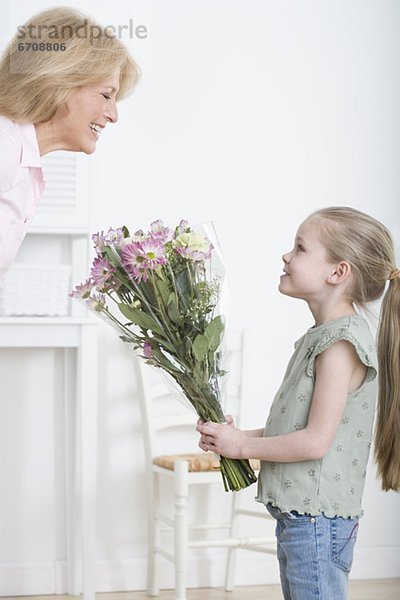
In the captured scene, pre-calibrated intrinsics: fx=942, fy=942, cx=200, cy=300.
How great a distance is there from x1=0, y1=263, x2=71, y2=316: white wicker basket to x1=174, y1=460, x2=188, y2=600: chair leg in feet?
2.06

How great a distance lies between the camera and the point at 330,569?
177 cm

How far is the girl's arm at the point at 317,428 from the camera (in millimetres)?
1764

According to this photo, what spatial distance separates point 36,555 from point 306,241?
1912 millimetres

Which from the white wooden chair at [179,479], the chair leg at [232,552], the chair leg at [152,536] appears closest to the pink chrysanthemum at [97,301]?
the white wooden chair at [179,479]

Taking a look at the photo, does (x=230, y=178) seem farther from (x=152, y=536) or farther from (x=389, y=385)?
(x=389, y=385)

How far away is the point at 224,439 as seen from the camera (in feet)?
5.95

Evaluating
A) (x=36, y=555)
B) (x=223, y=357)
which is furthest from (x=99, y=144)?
(x=223, y=357)

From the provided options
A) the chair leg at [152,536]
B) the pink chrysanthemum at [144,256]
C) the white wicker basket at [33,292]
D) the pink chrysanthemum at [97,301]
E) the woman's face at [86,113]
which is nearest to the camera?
the pink chrysanthemum at [144,256]

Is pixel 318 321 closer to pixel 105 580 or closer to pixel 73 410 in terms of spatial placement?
pixel 73 410

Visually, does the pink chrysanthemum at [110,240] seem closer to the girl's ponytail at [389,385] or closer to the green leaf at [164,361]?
the green leaf at [164,361]

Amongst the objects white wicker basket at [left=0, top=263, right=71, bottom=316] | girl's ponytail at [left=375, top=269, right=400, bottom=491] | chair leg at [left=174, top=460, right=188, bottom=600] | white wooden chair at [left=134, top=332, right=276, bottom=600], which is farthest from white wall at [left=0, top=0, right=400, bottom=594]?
girl's ponytail at [left=375, top=269, right=400, bottom=491]

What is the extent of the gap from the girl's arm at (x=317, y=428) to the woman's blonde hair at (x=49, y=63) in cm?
75

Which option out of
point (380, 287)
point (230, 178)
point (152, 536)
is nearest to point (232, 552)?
point (152, 536)

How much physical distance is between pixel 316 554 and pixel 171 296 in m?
0.55
